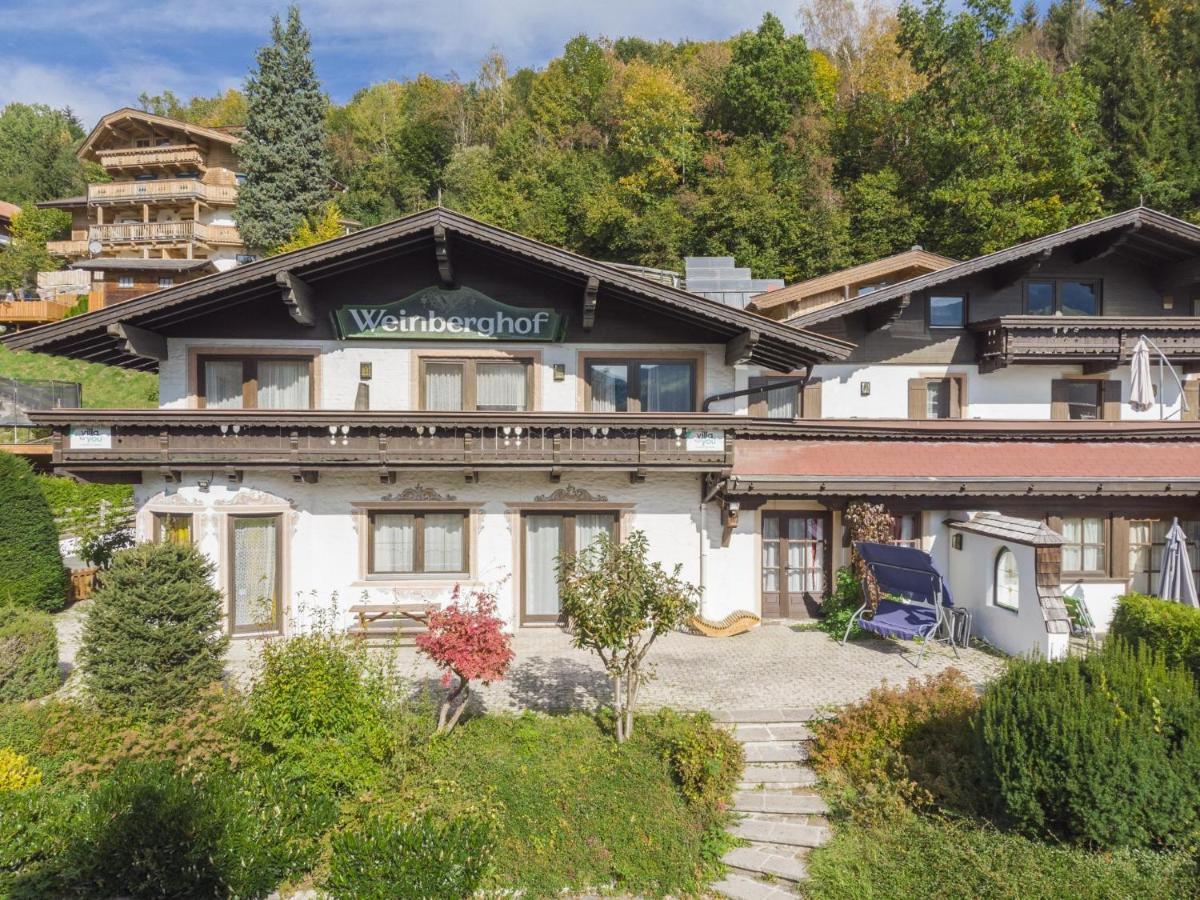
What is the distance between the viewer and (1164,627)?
10.1m

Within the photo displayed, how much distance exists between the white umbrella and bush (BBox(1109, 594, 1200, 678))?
4.77 m

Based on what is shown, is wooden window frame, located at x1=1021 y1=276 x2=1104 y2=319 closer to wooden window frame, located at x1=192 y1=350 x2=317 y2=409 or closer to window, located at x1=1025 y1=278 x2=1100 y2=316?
window, located at x1=1025 y1=278 x2=1100 y2=316

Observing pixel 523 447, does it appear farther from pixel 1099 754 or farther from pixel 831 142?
pixel 831 142

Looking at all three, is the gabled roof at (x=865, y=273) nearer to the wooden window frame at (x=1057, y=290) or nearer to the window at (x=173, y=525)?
the wooden window frame at (x=1057, y=290)

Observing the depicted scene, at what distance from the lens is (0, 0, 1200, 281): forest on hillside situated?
29375 mm

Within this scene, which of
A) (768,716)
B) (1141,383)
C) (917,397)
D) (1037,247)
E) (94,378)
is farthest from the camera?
(94,378)

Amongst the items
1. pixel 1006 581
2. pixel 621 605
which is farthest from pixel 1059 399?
pixel 621 605

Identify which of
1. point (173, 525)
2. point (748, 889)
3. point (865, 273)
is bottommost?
point (748, 889)

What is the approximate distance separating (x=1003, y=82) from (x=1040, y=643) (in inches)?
1134

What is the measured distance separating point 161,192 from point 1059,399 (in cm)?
5036

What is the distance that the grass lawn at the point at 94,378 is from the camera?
30.6m

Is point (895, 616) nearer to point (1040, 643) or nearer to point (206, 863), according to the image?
point (1040, 643)

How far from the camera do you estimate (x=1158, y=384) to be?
16.1m

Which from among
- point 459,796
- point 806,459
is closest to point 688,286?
point 806,459
